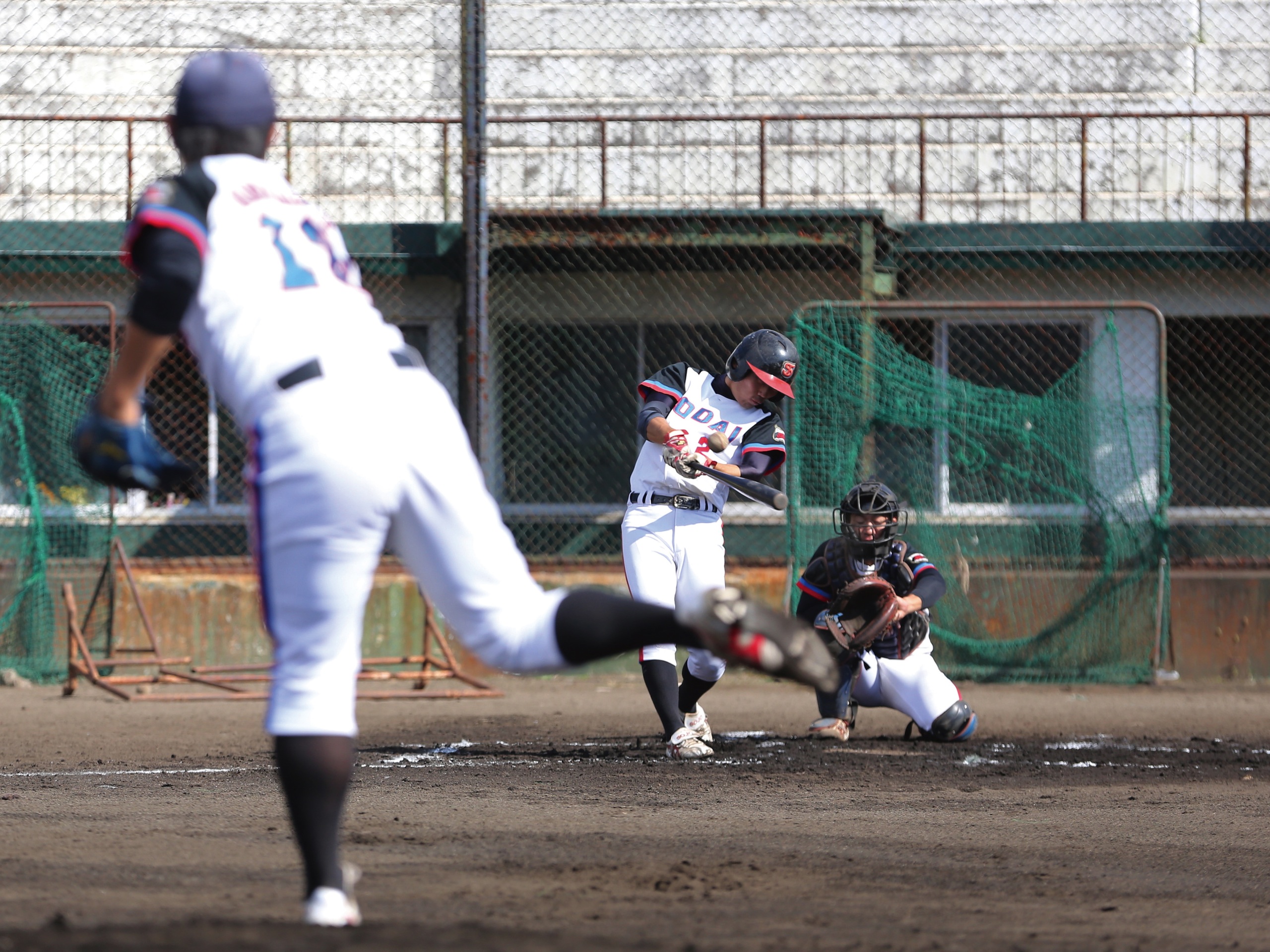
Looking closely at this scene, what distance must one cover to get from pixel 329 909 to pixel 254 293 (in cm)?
133

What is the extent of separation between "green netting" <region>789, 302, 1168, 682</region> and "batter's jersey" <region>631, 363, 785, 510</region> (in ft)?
11.5

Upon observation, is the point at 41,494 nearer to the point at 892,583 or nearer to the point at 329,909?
the point at 892,583

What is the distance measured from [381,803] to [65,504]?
6386 mm

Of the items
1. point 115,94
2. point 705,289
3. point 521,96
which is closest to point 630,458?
point 705,289

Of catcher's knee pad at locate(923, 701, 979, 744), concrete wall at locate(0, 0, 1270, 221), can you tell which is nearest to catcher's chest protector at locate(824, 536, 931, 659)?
catcher's knee pad at locate(923, 701, 979, 744)

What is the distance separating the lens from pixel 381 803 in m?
5.34

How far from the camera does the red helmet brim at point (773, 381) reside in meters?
6.79

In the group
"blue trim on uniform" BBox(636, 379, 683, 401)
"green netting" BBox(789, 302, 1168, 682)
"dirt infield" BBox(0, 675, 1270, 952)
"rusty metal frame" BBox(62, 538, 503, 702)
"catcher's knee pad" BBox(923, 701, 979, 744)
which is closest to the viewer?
"dirt infield" BBox(0, 675, 1270, 952)

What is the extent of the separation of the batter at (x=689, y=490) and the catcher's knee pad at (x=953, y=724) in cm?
129

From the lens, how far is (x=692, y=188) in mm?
13102

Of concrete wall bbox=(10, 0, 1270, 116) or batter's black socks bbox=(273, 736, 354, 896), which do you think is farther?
concrete wall bbox=(10, 0, 1270, 116)

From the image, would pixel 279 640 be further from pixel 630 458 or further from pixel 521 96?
pixel 521 96

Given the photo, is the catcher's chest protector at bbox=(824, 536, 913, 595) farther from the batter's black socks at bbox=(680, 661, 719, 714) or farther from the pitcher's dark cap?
the pitcher's dark cap

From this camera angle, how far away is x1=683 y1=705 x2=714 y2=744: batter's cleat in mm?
6848
